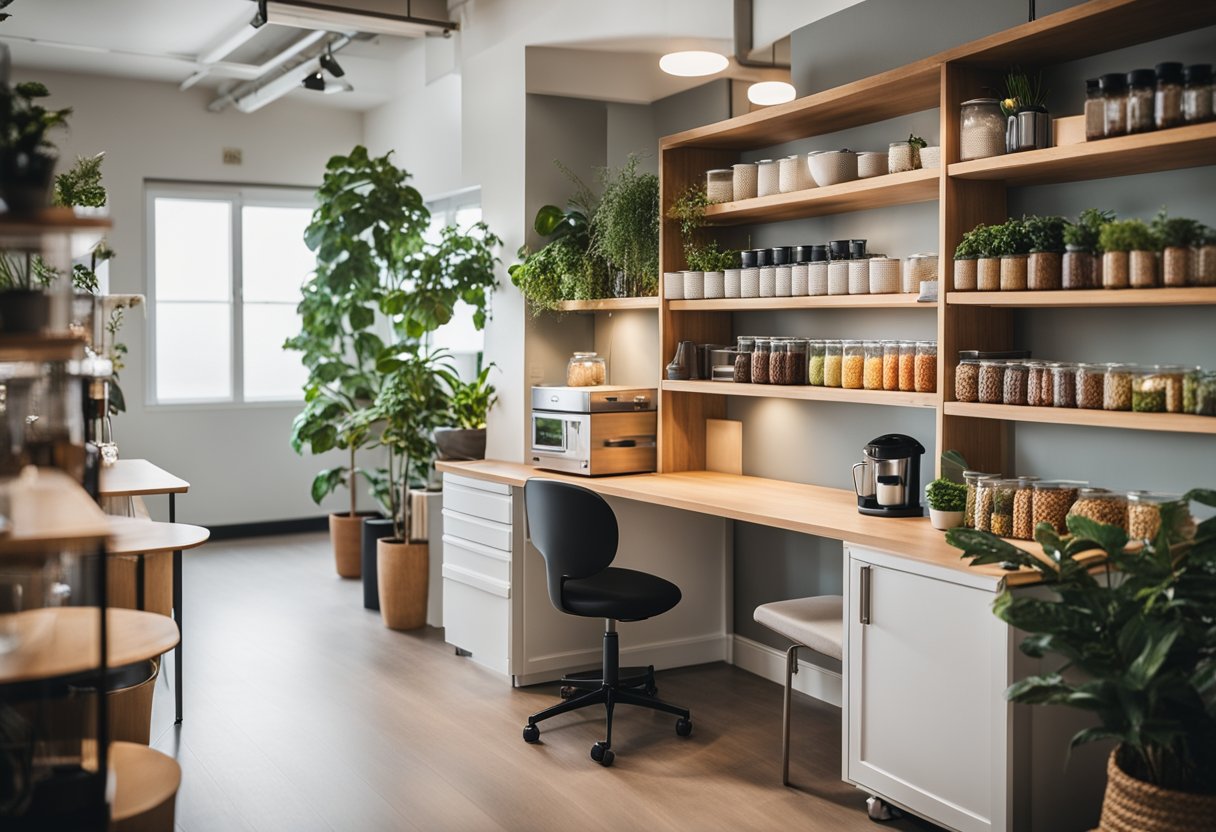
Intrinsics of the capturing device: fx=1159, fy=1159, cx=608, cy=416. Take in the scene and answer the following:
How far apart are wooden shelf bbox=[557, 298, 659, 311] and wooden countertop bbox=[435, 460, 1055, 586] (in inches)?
28.2

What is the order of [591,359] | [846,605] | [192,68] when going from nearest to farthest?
[846,605] → [591,359] → [192,68]

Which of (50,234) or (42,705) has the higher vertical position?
(50,234)

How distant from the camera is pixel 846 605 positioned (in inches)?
136


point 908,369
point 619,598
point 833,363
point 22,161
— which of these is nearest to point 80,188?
point 22,161

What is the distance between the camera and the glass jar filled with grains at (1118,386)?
306 centimetres

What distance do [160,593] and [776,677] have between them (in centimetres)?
255

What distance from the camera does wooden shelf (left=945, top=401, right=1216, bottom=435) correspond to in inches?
113

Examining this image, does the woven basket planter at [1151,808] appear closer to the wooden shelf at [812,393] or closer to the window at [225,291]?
the wooden shelf at [812,393]

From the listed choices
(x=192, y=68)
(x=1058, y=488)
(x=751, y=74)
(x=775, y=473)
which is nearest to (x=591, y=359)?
(x=775, y=473)

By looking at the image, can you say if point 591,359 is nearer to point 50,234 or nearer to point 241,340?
point 50,234

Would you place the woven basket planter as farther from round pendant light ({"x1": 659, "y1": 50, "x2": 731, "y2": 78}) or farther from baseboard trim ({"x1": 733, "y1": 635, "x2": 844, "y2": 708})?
round pendant light ({"x1": 659, "y1": 50, "x2": 731, "y2": 78})

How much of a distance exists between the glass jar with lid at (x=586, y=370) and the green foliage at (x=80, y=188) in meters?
2.02

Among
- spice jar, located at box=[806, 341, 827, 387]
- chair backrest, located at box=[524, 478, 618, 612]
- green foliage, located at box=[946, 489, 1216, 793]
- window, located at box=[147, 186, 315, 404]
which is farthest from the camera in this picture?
window, located at box=[147, 186, 315, 404]

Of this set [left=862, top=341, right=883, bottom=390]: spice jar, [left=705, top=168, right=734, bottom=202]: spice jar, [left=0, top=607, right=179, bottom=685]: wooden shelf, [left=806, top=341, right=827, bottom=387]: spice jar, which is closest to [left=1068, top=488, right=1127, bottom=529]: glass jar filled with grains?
[left=862, top=341, right=883, bottom=390]: spice jar
